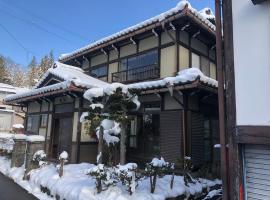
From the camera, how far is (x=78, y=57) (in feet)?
54.2

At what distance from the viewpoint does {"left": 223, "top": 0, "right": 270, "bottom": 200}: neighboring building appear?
177 inches

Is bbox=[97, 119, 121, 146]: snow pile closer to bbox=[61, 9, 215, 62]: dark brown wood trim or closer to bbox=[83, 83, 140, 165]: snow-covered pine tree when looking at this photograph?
bbox=[83, 83, 140, 165]: snow-covered pine tree

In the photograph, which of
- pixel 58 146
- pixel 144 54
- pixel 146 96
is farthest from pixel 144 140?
pixel 58 146

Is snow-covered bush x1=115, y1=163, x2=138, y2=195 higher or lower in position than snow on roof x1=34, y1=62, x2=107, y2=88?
lower

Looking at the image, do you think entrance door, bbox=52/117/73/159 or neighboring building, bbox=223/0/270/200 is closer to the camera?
neighboring building, bbox=223/0/270/200

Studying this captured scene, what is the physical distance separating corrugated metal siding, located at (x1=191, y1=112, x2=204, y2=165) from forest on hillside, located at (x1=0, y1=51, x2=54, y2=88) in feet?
140

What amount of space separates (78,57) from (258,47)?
1333cm

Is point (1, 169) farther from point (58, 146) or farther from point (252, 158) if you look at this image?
point (252, 158)

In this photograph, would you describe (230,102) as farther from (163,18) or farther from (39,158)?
(39,158)

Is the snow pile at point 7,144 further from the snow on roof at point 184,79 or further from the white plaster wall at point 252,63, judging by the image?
the white plaster wall at point 252,63

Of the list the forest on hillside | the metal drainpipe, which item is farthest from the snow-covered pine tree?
the forest on hillside

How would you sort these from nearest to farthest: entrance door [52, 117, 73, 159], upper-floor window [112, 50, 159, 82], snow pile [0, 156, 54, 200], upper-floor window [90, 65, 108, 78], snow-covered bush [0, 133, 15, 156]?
snow pile [0, 156, 54, 200] < upper-floor window [112, 50, 159, 82] < entrance door [52, 117, 73, 159] < snow-covered bush [0, 133, 15, 156] < upper-floor window [90, 65, 108, 78]

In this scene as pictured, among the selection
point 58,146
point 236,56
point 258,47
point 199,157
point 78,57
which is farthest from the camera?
point 78,57

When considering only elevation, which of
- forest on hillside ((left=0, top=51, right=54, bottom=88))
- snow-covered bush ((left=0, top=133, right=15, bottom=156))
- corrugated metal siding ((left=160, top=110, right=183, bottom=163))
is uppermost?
forest on hillside ((left=0, top=51, right=54, bottom=88))
